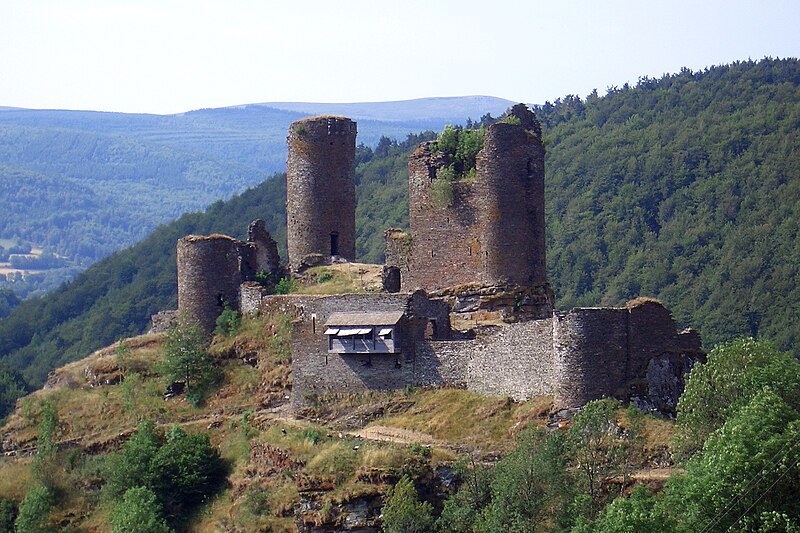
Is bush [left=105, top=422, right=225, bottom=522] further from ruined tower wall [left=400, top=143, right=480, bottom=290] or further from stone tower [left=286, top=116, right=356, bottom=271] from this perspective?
stone tower [left=286, top=116, right=356, bottom=271]

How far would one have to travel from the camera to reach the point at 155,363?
198 feet

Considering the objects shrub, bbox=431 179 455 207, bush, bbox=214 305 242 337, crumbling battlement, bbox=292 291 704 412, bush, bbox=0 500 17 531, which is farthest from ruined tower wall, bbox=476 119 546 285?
bush, bbox=0 500 17 531

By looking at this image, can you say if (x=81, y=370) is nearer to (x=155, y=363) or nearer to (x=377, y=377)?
(x=155, y=363)

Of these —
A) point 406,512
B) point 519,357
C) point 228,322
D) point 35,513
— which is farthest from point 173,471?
point 519,357

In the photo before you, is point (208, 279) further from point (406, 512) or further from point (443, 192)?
point (406, 512)

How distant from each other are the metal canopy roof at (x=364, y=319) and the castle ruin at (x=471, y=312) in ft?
0.15

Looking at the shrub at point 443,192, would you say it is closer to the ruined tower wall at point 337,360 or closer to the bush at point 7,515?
the ruined tower wall at point 337,360

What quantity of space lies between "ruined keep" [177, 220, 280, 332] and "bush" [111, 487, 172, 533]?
29.0 ft

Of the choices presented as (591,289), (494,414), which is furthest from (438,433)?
(591,289)

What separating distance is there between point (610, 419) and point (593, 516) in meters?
3.30

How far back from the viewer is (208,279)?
60688 mm

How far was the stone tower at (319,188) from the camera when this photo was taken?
6353 centimetres

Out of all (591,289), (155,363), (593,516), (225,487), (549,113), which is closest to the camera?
(593,516)

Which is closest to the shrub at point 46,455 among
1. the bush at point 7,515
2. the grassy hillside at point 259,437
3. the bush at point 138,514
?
the grassy hillside at point 259,437
